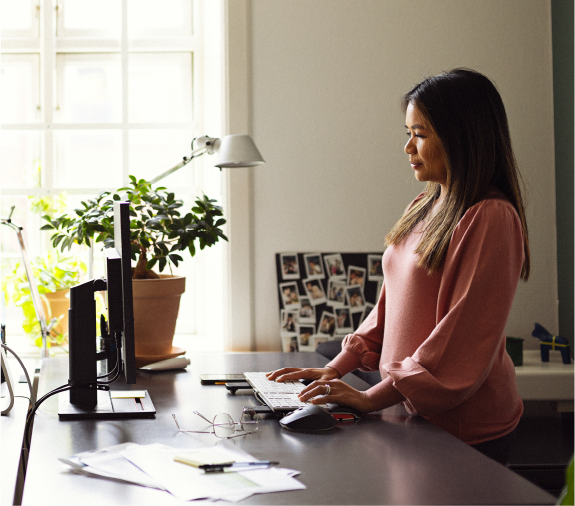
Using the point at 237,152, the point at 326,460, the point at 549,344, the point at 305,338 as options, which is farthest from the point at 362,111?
the point at 326,460

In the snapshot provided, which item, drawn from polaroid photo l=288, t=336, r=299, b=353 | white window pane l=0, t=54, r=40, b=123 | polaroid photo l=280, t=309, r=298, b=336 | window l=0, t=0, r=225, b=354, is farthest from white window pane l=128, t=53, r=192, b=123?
polaroid photo l=288, t=336, r=299, b=353

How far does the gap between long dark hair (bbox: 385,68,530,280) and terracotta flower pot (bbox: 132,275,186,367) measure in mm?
888

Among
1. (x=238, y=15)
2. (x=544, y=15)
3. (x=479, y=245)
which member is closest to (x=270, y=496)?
(x=479, y=245)

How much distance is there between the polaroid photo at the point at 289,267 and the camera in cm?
287

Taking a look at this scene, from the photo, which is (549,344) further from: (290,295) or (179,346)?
(179,346)

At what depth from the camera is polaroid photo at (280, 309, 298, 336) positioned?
2.86 m

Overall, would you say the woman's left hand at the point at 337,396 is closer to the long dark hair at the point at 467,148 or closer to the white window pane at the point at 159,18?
the long dark hair at the point at 467,148

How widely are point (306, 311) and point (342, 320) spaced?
0.56 feet

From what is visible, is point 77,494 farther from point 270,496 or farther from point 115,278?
point 115,278

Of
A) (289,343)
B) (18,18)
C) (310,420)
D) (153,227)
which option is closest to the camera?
(310,420)

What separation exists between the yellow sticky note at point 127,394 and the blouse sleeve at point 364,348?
46 centimetres

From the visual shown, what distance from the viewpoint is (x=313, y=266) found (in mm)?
2900

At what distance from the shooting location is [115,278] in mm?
1229

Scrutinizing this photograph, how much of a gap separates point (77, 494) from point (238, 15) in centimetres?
239
